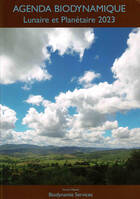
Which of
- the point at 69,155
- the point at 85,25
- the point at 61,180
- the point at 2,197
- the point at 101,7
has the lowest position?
the point at 2,197

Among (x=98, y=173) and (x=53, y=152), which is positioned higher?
(x=53, y=152)

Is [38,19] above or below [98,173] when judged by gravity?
above

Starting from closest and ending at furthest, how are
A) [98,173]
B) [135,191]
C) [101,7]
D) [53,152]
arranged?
[135,191], [101,7], [98,173], [53,152]

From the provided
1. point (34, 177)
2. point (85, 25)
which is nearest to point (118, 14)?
point (85, 25)

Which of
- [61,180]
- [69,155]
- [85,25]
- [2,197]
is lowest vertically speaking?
[2,197]

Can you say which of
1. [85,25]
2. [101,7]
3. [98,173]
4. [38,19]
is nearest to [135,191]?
[98,173]

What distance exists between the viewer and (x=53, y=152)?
5922 mm

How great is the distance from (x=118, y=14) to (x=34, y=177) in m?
5.18

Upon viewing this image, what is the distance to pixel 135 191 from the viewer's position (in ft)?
14.6

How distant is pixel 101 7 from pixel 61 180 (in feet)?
16.0

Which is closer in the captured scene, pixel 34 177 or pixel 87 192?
pixel 87 192

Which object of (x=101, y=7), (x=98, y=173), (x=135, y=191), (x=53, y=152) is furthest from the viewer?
(x=53, y=152)

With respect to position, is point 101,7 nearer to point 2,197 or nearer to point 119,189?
point 119,189

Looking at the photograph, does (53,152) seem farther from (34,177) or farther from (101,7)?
(101,7)
